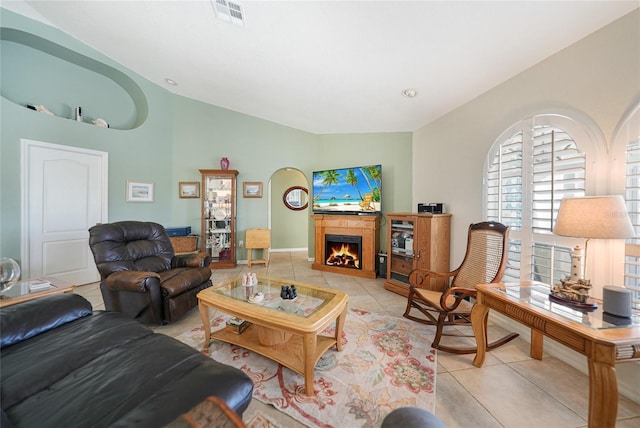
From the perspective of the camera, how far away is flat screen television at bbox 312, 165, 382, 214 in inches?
159

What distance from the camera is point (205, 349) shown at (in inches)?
75.5

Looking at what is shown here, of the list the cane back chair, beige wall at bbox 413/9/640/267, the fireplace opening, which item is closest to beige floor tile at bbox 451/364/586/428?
the cane back chair

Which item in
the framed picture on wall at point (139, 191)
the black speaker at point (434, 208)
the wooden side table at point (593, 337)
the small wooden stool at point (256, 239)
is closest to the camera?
the wooden side table at point (593, 337)

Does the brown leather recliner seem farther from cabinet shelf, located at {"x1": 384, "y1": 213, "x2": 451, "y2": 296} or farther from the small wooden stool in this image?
cabinet shelf, located at {"x1": 384, "y1": 213, "x2": 451, "y2": 296}

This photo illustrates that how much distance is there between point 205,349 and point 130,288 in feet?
3.06

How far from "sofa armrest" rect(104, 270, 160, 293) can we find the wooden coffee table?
643 millimetres

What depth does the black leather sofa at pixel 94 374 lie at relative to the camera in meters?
0.80

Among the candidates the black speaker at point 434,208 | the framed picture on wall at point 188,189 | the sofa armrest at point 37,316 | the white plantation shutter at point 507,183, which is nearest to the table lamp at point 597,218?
the white plantation shutter at point 507,183

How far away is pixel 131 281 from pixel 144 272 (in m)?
0.12

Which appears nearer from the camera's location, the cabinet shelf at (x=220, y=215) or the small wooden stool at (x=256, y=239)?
the cabinet shelf at (x=220, y=215)

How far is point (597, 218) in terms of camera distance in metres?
1.33

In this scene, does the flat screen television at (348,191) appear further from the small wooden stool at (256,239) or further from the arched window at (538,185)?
the arched window at (538,185)

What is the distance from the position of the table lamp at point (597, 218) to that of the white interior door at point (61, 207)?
541cm

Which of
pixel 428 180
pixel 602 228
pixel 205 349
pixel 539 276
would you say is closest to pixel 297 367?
pixel 205 349
